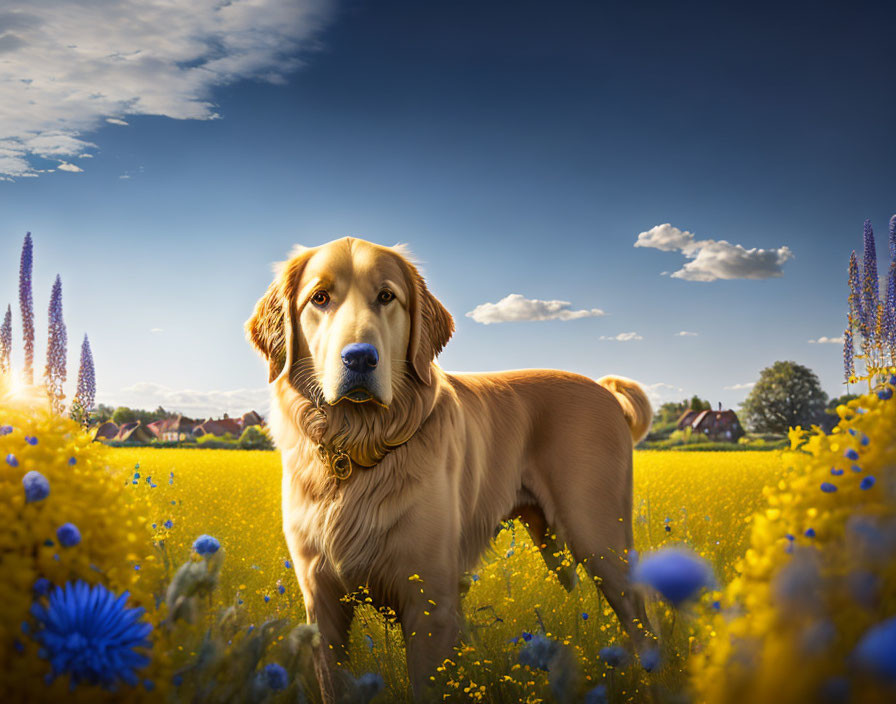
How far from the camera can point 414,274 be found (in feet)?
11.8

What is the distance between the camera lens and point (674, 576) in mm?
1095

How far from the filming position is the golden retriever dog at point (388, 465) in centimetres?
310

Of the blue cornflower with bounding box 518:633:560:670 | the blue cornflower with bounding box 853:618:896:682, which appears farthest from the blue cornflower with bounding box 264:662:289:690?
the blue cornflower with bounding box 853:618:896:682

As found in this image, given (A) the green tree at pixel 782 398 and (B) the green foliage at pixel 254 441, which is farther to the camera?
(A) the green tree at pixel 782 398

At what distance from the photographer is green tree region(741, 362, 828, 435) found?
135ft

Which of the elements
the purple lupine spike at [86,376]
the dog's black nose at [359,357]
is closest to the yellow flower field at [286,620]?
the dog's black nose at [359,357]

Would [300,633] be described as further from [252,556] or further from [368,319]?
[252,556]

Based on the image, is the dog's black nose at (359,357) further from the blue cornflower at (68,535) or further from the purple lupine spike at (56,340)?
the purple lupine spike at (56,340)

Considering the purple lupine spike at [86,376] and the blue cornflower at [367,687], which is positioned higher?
the purple lupine spike at [86,376]

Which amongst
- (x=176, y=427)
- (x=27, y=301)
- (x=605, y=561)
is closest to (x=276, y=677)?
(x=605, y=561)

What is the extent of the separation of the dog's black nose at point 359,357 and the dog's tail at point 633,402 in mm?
→ 2282

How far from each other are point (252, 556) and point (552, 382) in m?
2.96

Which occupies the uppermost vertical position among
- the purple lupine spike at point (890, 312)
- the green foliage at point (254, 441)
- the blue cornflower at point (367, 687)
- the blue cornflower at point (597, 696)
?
the purple lupine spike at point (890, 312)

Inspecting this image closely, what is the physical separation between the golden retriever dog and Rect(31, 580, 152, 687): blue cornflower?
1595 millimetres
